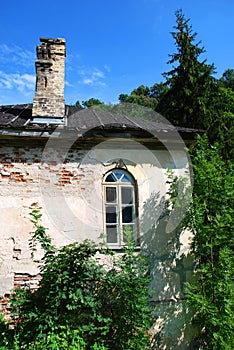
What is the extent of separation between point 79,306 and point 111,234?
1736 mm

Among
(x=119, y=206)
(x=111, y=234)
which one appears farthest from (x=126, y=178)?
(x=111, y=234)

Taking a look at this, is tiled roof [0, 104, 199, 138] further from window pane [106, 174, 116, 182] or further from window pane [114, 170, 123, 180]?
window pane [106, 174, 116, 182]

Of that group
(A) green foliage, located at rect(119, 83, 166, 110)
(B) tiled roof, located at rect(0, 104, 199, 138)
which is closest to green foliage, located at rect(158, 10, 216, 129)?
(B) tiled roof, located at rect(0, 104, 199, 138)

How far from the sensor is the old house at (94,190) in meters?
5.71

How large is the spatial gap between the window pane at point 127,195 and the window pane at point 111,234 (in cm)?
63

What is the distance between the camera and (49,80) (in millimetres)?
6934

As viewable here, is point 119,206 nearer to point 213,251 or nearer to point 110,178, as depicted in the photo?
point 110,178

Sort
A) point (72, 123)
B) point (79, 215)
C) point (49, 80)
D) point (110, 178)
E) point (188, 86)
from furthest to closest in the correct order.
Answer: point (188, 86) < point (49, 80) < point (72, 123) < point (110, 178) < point (79, 215)

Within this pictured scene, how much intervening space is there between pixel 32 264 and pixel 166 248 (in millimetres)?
2810

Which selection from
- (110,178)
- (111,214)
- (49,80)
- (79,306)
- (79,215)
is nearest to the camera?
(79,306)

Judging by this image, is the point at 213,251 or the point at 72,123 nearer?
the point at 213,251

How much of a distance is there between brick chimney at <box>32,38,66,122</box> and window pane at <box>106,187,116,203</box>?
6.82 ft

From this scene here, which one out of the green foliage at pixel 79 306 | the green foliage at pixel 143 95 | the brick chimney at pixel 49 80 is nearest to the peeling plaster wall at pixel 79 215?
the green foliage at pixel 79 306

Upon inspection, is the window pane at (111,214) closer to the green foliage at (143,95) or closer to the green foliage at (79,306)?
the green foliage at (79,306)
